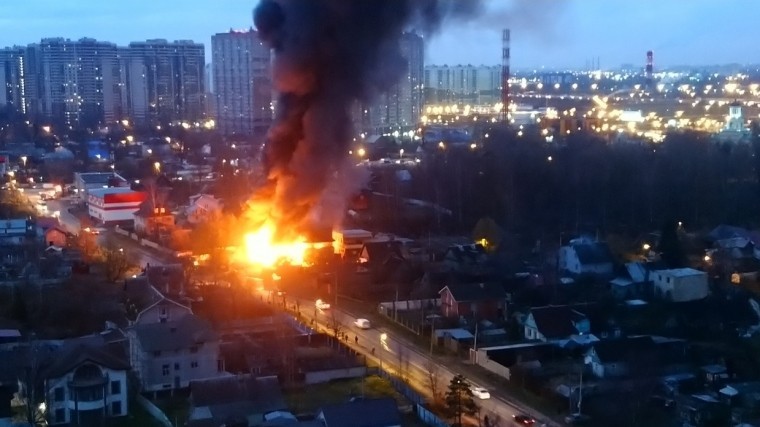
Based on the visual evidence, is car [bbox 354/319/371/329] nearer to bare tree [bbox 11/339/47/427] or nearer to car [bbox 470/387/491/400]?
car [bbox 470/387/491/400]

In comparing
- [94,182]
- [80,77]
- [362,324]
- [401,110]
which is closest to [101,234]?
[94,182]

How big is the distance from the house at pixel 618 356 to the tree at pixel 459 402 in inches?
44.0

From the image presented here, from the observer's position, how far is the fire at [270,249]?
7.82 m

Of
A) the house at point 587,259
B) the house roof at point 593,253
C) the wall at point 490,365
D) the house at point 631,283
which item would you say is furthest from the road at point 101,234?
the house at point 631,283

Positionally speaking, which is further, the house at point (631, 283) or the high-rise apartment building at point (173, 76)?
the high-rise apartment building at point (173, 76)

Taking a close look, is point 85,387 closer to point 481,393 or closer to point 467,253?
point 481,393

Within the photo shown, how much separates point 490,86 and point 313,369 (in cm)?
2953

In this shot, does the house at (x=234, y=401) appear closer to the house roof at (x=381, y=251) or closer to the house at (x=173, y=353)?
the house at (x=173, y=353)

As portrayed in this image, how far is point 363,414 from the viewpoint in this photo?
4.72m

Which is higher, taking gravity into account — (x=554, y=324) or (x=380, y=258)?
(x=380, y=258)

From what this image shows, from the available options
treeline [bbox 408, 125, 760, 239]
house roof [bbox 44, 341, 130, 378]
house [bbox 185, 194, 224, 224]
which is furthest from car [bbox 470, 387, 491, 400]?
house [bbox 185, 194, 224, 224]

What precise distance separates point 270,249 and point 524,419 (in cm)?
370

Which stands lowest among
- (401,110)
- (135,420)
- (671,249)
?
(135,420)

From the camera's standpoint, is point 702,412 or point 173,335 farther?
point 173,335
